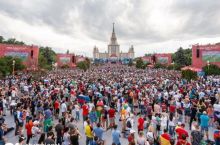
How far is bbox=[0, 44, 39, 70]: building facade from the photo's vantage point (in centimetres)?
5209

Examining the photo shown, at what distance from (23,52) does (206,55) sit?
111 feet

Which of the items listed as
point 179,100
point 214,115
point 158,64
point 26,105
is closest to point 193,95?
point 179,100

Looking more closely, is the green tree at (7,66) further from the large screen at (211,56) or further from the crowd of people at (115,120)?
the large screen at (211,56)

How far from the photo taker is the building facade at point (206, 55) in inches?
1858

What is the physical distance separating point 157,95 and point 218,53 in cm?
3163

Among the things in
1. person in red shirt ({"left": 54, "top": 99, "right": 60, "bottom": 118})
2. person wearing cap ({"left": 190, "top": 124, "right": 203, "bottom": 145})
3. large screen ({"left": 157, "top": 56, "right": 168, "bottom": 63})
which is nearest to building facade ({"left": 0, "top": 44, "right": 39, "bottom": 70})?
person in red shirt ({"left": 54, "top": 99, "right": 60, "bottom": 118})

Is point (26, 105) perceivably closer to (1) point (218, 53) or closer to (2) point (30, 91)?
(2) point (30, 91)

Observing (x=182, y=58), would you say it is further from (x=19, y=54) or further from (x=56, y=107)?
(x=56, y=107)

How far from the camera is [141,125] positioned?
12.5 m

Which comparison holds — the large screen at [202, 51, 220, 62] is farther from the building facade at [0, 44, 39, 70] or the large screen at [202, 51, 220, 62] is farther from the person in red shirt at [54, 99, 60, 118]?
the person in red shirt at [54, 99, 60, 118]

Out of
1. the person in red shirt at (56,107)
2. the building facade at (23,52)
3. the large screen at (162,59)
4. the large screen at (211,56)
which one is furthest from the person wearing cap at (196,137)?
the large screen at (162,59)

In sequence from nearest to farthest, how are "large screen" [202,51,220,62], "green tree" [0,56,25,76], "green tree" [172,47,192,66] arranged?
1. "green tree" [0,56,25,76]
2. "large screen" [202,51,220,62]
3. "green tree" [172,47,192,66]

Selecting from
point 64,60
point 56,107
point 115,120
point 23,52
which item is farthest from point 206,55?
point 64,60

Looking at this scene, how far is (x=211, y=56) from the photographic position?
47.9m
